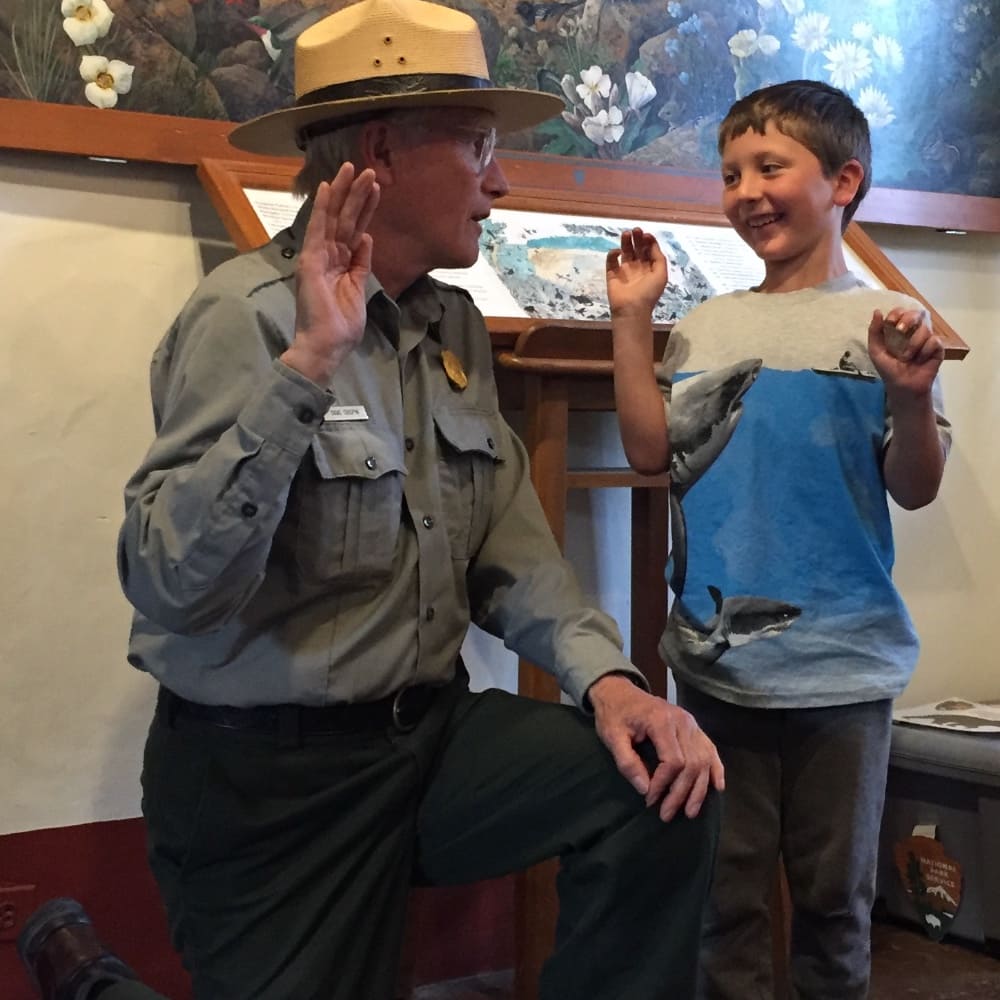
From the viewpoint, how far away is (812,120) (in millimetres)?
1644

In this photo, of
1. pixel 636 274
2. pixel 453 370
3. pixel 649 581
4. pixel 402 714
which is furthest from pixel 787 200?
pixel 402 714

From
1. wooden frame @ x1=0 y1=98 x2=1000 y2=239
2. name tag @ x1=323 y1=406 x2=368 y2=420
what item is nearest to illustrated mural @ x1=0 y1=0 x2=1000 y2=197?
wooden frame @ x1=0 y1=98 x2=1000 y2=239

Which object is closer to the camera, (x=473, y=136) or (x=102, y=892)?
(x=473, y=136)

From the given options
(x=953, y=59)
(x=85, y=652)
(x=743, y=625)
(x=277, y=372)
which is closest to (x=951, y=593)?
(x=953, y=59)

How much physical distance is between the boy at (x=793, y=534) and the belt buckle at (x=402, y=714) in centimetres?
42

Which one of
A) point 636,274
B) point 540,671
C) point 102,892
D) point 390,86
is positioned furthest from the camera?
point 102,892

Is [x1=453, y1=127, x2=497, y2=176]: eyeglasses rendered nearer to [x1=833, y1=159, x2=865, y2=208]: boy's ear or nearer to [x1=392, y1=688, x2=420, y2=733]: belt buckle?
[x1=833, y1=159, x2=865, y2=208]: boy's ear

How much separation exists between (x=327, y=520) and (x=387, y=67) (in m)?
0.54

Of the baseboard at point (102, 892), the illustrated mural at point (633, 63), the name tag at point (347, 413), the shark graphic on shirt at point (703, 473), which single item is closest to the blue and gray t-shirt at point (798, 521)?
the shark graphic on shirt at point (703, 473)

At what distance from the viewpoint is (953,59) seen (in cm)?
265

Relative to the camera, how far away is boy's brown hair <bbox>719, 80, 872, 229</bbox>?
164cm

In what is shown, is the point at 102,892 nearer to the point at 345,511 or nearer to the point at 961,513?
the point at 345,511

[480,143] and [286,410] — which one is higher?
[480,143]

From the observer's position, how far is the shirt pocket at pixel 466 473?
1515mm
